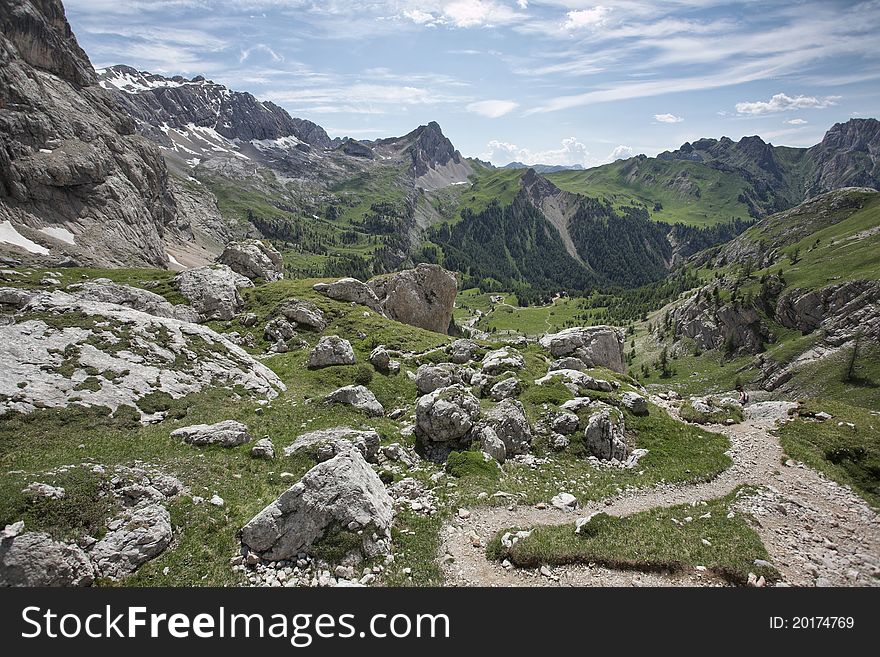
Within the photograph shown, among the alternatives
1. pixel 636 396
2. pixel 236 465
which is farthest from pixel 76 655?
pixel 636 396

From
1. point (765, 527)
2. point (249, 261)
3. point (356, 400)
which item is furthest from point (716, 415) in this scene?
point (249, 261)

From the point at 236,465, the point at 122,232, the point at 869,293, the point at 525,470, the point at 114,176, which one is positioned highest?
the point at 114,176

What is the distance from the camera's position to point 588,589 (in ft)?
48.8

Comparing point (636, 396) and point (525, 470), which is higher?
point (636, 396)

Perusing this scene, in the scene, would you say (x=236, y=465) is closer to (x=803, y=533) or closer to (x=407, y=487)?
(x=407, y=487)

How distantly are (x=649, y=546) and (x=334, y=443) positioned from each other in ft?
57.3

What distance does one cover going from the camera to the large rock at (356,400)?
34000 millimetres

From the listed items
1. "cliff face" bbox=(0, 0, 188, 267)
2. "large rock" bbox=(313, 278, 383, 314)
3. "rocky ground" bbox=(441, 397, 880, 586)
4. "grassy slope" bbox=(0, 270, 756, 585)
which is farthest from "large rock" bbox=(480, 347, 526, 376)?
"cliff face" bbox=(0, 0, 188, 267)

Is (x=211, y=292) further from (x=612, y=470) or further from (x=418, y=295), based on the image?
(x=612, y=470)

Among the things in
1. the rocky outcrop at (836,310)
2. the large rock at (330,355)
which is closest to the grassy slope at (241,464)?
the large rock at (330,355)

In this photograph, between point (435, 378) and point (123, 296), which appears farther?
point (123, 296)

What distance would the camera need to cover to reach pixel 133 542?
1570cm

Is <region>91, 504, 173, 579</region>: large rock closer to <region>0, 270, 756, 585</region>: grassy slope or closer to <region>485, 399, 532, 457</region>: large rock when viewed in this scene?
<region>0, 270, 756, 585</region>: grassy slope

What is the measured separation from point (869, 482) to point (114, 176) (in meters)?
190
